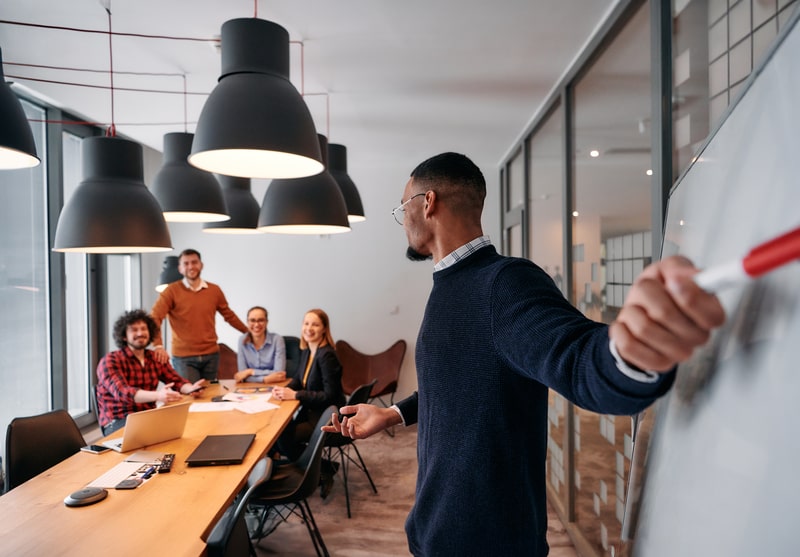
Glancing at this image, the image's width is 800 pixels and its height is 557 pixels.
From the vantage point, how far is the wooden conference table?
150cm

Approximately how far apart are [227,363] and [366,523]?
3.11 m

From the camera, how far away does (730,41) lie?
1455 mm

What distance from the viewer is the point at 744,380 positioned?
21.1 inches

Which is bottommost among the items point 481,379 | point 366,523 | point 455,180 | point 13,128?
point 366,523

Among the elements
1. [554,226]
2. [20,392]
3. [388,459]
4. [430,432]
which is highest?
[554,226]

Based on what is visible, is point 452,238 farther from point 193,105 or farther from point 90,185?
point 193,105

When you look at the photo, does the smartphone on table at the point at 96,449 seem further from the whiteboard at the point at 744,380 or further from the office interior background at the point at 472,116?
the whiteboard at the point at 744,380

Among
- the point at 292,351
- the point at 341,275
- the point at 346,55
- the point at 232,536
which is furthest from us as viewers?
the point at 341,275

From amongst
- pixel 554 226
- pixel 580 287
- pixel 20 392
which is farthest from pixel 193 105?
pixel 580 287

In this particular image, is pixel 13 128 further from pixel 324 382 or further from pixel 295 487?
pixel 324 382

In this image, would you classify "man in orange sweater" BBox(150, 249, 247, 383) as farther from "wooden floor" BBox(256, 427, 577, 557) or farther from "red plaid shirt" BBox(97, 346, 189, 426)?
"wooden floor" BBox(256, 427, 577, 557)

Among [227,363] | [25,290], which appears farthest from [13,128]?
[227,363]

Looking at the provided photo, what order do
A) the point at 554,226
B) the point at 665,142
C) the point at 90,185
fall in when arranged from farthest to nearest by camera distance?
the point at 554,226, the point at 90,185, the point at 665,142

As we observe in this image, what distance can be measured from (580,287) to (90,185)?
8.83 ft
